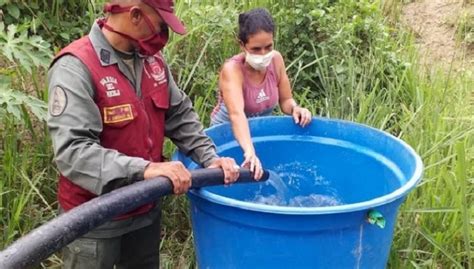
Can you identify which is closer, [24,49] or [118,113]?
[118,113]

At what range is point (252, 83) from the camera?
106 inches

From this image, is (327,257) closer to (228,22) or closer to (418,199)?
(418,199)

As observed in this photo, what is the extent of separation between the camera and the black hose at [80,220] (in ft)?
4.22

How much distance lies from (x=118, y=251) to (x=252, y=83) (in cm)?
93

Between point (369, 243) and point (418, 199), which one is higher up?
point (369, 243)

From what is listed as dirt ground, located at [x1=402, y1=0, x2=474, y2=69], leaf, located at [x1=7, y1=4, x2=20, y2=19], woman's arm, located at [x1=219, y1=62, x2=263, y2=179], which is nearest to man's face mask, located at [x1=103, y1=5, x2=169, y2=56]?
woman's arm, located at [x1=219, y1=62, x2=263, y2=179]

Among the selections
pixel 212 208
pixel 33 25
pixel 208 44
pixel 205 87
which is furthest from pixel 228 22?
pixel 212 208

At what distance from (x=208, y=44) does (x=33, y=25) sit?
2.79ft

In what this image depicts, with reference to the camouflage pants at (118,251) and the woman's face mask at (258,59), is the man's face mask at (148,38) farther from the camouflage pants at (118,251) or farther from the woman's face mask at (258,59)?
the woman's face mask at (258,59)

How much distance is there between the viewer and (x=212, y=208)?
→ 1.97 meters

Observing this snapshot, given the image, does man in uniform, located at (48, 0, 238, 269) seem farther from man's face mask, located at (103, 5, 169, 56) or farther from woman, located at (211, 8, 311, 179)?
woman, located at (211, 8, 311, 179)

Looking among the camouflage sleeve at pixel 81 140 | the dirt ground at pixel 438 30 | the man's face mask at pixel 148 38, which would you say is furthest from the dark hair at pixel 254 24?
the dirt ground at pixel 438 30

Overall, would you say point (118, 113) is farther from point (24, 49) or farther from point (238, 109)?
Answer: point (238, 109)

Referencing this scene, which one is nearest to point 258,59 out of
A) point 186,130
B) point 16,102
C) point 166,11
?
point 186,130
